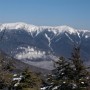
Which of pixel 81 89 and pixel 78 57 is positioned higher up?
Answer: pixel 78 57

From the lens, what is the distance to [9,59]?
2814 cm

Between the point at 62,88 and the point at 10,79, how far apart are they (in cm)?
716

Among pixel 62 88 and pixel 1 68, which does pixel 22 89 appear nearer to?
pixel 1 68

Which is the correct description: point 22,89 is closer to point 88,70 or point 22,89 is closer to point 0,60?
point 0,60

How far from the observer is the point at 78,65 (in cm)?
2212

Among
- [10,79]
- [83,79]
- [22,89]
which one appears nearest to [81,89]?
[83,79]

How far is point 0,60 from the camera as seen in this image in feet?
84.7

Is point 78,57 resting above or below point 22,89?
above

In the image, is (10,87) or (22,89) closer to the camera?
(22,89)

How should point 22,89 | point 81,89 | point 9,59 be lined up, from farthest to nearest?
point 9,59 → point 22,89 → point 81,89

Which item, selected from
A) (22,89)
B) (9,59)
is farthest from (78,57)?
(9,59)

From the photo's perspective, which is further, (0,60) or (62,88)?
(0,60)

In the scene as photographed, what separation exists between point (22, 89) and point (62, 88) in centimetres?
427

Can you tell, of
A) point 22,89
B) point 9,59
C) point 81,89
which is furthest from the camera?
point 9,59
